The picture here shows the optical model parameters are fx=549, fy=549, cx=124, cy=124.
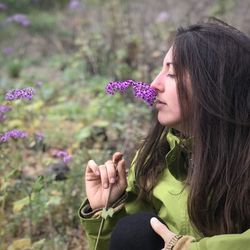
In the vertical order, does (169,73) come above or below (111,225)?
above

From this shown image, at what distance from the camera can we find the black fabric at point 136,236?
Result: 175 centimetres

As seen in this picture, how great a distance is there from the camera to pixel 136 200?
2.06 metres

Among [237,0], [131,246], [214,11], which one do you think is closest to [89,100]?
[214,11]

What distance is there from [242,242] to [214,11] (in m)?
4.07

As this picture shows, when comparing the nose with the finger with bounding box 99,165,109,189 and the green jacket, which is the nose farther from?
the finger with bounding box 99,165,109,189

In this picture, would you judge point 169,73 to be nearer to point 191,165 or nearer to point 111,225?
point 191,165

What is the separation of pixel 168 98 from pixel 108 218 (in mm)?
521

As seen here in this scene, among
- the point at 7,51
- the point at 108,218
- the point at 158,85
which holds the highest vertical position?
the point at 158,85

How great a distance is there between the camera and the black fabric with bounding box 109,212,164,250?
5.74 feet

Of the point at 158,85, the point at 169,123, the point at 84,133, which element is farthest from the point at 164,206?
the point at 84,133

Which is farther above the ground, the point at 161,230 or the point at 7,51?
the point at 161,230

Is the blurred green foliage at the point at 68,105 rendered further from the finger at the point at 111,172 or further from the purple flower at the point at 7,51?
the finger at the point at 111,172

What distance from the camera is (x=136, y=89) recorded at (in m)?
1.74

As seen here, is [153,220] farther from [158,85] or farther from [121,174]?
[158,85]
